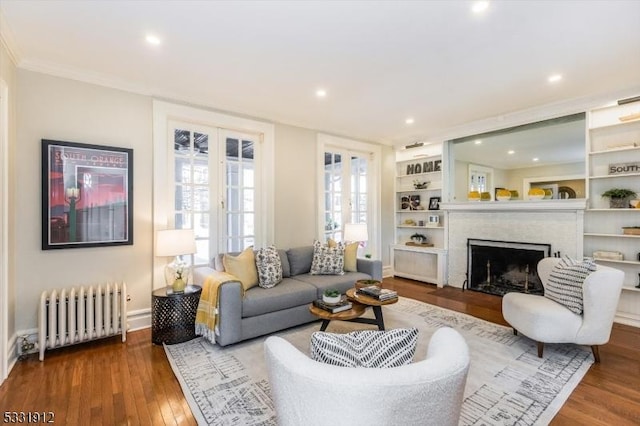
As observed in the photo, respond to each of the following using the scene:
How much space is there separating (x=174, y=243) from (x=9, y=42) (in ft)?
6.85

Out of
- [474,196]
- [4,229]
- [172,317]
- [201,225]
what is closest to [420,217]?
[474,196]

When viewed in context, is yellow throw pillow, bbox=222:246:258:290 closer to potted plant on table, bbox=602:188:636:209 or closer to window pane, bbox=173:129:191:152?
window pane, bbox=173:129:191:152

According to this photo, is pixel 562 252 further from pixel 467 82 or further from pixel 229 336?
pixel 229 336

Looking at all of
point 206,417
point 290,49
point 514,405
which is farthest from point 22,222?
point 514,405

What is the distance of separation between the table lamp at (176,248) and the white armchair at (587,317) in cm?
336

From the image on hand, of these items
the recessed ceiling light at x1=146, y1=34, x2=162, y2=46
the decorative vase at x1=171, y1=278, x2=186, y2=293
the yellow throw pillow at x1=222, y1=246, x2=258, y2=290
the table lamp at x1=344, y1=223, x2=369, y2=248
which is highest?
the recessed ceiling light at x1=146, y1=34, x2=162, y2=46

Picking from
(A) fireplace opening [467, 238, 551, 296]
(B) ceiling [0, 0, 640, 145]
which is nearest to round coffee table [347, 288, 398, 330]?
(B) ceiling [0, 0, 640, 145]

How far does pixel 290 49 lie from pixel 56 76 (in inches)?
91.4

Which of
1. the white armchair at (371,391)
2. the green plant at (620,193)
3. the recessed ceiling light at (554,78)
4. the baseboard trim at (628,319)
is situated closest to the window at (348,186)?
the recessed ceiling light at (554,78)

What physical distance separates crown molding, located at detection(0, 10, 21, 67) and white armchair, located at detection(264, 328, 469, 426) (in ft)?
10.2

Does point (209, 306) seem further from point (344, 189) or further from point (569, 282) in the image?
point (569, 282)

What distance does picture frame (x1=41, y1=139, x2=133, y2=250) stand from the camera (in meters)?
2.85

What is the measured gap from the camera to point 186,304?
2988 mm

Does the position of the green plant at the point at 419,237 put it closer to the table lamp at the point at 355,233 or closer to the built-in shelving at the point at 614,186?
the table lamp at the point at 355,233
